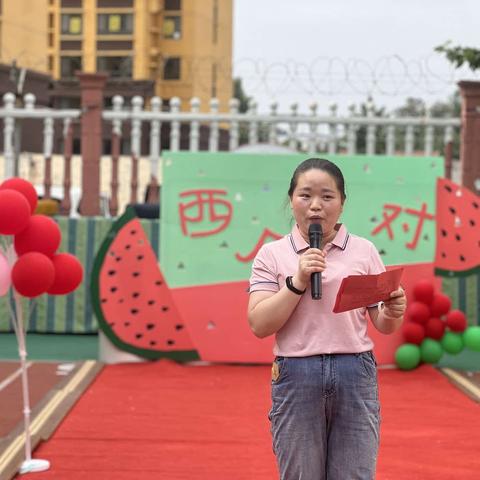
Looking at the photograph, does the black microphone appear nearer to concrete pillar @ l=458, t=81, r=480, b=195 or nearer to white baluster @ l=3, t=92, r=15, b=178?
concrete pillar @ l=458, t=81, r=480, b=195

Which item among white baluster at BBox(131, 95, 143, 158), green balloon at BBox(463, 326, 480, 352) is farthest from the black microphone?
white baluster at BBox(131, 95, 143, 158)

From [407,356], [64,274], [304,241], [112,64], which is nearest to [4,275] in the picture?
[64,274]

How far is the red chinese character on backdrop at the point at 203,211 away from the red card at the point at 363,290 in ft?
16.1

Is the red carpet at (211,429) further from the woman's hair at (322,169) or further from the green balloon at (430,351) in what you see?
the woman's hair at (322,169)

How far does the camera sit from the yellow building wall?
3450 centimetres

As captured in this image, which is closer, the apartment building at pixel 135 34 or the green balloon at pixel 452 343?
the green balloon at pixel 452 343

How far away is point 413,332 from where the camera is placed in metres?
7.60

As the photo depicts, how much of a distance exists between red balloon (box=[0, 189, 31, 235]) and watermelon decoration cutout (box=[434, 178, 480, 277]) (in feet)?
13.4

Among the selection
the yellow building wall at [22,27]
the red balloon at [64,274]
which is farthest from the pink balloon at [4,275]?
the yellow building wall at [22,27]

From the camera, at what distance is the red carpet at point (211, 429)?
4.93 m

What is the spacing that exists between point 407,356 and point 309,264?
191 inches

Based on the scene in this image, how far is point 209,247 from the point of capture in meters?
7.90

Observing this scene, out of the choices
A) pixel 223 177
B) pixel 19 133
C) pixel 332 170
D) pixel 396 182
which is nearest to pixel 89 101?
pixel 19 133

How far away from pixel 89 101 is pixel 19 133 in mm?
1078
